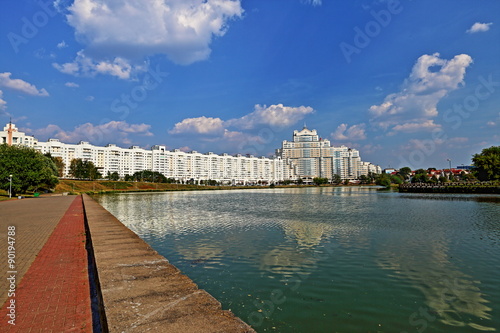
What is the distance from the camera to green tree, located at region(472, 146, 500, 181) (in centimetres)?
7038

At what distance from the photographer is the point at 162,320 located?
11.9 ft

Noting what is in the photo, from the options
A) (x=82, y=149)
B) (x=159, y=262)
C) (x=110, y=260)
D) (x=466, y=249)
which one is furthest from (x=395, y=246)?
(x=82, y=149)

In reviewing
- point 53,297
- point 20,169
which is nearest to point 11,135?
point 20,169

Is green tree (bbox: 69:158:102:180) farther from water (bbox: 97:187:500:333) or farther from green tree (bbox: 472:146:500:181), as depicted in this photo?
green tree (bbox: 472:146:500:181)

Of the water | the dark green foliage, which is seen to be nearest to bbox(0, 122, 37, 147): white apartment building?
the dark green foliage

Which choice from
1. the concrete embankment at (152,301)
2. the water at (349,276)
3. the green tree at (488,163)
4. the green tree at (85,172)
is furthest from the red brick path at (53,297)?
the green tree at (85,172)

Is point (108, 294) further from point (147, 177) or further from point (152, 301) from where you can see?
point (147, 177)

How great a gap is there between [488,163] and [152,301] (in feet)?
300

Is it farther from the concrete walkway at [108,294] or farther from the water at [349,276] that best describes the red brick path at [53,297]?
the water at [349,276]

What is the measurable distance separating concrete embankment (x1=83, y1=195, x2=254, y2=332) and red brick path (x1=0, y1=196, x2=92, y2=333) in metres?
0.66

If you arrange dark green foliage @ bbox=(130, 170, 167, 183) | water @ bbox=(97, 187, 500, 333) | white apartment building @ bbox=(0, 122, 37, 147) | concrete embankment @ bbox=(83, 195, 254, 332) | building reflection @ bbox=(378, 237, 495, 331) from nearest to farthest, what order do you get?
concrete embankment @ bbox=(83, 195, 254, 332) → water @ bbox=(97, 187, 500, 333) → building reflection @ bbox=(378, 237, 495, 331) → white apartment building @ bbox=(0, 122, 37, 147) → dark green foliage @ bbox=(130, 170, 167, 183)

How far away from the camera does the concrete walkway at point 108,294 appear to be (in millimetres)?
3662

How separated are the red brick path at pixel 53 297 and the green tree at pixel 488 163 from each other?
89.0 meters

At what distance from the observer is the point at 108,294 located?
4.59 metres
